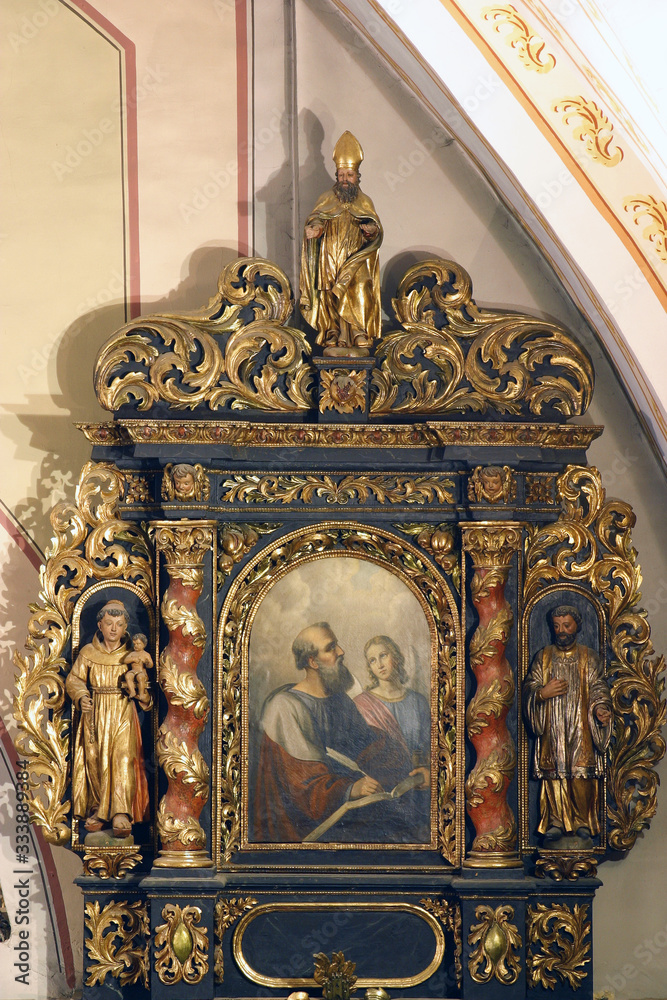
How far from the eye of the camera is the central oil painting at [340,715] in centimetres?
591

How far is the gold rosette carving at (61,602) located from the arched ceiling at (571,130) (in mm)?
2433

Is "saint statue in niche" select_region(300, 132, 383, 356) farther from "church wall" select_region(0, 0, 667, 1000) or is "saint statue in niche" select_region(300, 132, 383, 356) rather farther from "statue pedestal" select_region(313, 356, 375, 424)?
"church wall" select_region(0, 0, 667, 1000)

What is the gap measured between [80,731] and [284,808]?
1.03m

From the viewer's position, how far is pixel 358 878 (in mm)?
5855

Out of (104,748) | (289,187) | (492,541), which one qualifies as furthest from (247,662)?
(289,187)

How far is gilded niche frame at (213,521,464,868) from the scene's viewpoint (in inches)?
232

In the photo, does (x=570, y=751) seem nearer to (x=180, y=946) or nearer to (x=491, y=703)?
(x=491, y=703)

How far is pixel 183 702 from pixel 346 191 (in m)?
2.55

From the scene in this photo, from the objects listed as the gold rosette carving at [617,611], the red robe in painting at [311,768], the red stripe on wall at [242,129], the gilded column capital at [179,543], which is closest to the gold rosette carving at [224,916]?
the red robe in painting at [311,768]

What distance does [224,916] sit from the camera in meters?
5.85

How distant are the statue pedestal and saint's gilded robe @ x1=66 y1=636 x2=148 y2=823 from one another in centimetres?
160

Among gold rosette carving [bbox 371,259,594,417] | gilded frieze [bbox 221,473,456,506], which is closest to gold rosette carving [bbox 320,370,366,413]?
gold rosette carving [bbox 371,259,594,417]

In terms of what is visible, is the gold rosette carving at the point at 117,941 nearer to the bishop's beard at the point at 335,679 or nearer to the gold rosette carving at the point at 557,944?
the bishop's beard at the point at 335,679

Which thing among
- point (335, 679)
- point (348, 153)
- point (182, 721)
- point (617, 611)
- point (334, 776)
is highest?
point (348, 153)
